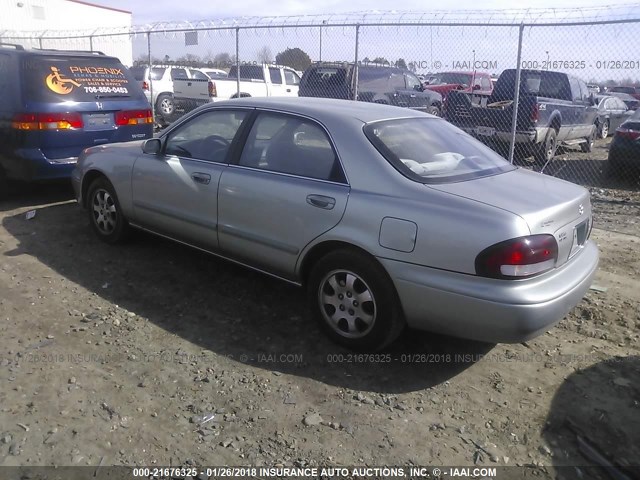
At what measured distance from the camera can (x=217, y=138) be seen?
15.2 ft

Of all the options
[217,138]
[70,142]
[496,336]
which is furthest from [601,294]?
[70,142]

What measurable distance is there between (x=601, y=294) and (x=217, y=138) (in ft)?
11.5

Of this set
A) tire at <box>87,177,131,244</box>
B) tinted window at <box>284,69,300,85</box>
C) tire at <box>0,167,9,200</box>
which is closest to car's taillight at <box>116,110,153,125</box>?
tire at <box>0,167,9,200</box>

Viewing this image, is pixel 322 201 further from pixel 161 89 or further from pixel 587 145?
pixel 161 89

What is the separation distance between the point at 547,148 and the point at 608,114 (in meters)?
7.13

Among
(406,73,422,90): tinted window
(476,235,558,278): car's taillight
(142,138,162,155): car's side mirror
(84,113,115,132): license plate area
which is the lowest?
(476,235,558,278): car's taillight

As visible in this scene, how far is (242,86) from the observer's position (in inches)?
647

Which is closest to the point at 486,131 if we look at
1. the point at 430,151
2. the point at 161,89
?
the point at 430,151

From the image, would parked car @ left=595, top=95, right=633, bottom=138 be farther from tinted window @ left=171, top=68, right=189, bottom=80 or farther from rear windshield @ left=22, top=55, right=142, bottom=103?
tinted window @ left=171, top=68, right=189, bottom=80

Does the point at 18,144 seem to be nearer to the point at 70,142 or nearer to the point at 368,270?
the point at 70,142

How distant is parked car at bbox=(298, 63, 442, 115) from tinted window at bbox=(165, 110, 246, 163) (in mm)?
6671

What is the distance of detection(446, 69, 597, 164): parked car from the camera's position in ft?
33.0

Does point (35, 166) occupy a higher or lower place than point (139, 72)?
lower

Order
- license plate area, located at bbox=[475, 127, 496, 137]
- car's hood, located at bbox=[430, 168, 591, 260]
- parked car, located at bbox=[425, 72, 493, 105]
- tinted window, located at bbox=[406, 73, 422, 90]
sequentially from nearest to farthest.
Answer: car's hood, located at bbox=[430, 168, 591, 260]
license plate area, located at bbox=[475, 127, 496, 137]
tinted window, located at bbox=[406, 73, 422, 90]
parked car, located at bbox=[425, 72, 493, 105]
